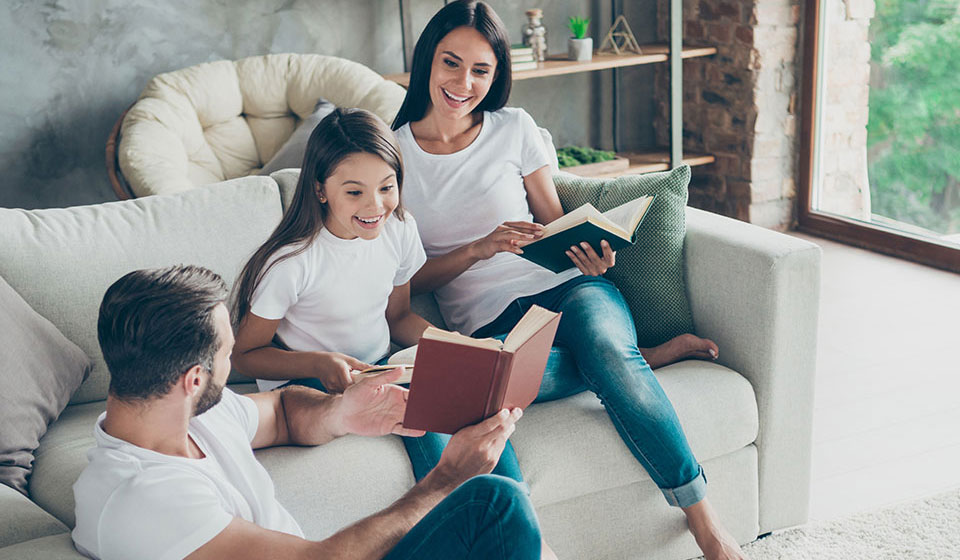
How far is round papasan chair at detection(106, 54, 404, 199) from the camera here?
3232 mm

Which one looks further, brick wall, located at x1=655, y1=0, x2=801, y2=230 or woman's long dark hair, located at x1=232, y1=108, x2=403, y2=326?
brick wall, located at x1=655, y1=0, x2=801, y2=230

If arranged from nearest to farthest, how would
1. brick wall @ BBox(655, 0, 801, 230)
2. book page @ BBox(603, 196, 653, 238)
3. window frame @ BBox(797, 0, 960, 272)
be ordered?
book page @ BBox(603, 196, 653, 238), window frame @ BBox(797, 0, 960, 272), brick wall @ BBox(655, 0, 801, 230)

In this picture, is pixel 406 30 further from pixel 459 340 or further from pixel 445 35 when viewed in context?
pixel 459 340

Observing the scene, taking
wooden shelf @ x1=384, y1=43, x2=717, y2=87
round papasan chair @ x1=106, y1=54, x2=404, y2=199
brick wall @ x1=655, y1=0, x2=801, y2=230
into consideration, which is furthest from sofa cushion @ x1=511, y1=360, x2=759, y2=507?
brick wall @ x1=655, y1=0, x2=801, y2=230

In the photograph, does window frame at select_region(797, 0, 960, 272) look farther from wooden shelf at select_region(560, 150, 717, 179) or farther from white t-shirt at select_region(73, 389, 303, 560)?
white t-shirt at select_region(73, 389, 303, 560)

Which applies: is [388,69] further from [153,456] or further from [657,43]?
[153,456]

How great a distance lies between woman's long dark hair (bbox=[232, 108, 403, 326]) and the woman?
11.7 inches

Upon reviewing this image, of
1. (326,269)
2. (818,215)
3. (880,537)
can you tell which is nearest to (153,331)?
(326,269)

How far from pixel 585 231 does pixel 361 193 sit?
1.46 feet

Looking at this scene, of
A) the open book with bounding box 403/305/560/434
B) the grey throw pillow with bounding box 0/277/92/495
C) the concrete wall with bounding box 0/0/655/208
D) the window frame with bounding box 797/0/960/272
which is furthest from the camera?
the window frame with bounding box 797/0/960/272

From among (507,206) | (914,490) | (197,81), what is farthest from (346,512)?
(197,81)

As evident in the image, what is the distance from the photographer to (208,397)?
1.24 metres

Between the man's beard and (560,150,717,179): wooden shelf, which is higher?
the man's beard

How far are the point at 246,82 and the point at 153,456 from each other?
2.52m
